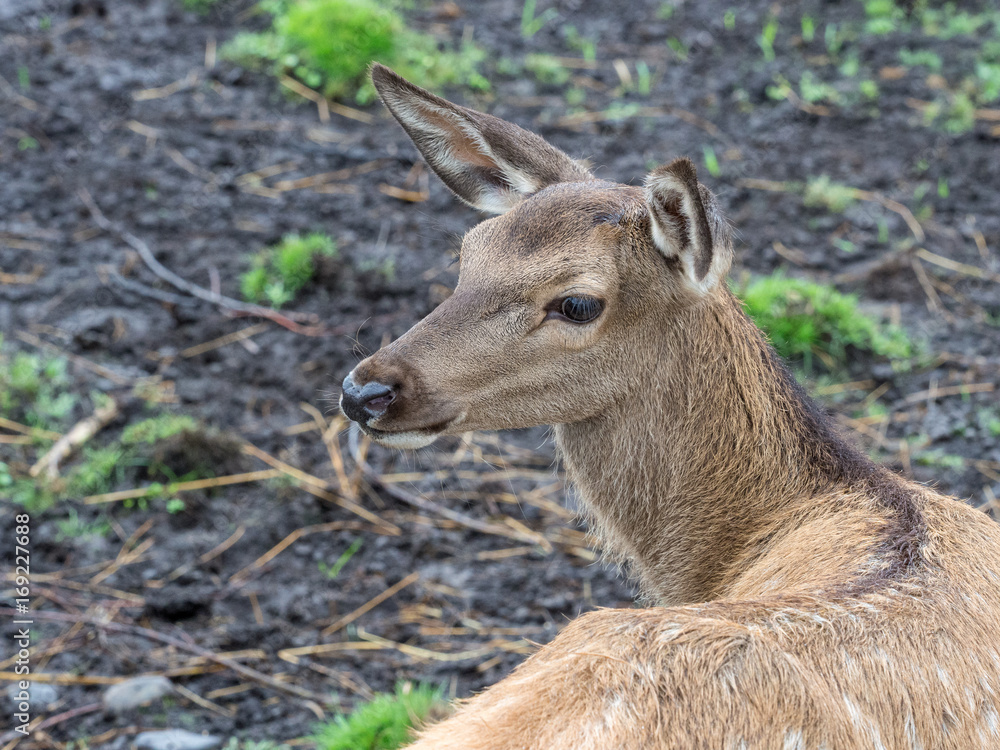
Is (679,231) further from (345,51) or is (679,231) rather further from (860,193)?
(345,51)

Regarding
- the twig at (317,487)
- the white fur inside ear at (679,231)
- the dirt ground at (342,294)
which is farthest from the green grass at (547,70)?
the white fur inside ear at (679,231)

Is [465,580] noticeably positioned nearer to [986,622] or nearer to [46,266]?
[986,622]

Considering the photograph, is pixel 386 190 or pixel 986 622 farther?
pixel 386 190

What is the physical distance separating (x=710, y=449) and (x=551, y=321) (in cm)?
69

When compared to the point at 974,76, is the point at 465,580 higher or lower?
lower

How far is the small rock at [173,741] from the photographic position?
3.56 metres

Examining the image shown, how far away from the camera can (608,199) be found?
124 inches

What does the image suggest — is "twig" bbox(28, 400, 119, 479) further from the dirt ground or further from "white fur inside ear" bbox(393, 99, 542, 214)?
"white fur inside ear" bbox(393, 99, 542, 214)

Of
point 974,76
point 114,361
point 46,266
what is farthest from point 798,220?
point 46,266

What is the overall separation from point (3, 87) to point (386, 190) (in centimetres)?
300

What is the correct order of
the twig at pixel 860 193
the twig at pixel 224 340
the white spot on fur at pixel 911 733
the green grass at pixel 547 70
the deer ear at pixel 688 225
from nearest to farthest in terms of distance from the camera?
the white spot on fur at pixel 911 733, the deer ear at pixel 688 225, the twig at pixel 224 340, the twig at pixel 860 193, the green grass at pixel 547 70

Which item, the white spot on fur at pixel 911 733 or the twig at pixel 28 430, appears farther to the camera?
the twig at pixel 28 430

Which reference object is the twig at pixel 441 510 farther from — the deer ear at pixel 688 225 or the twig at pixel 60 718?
the deer ear at pixel 688 225

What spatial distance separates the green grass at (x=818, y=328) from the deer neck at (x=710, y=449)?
2090 millimetres
